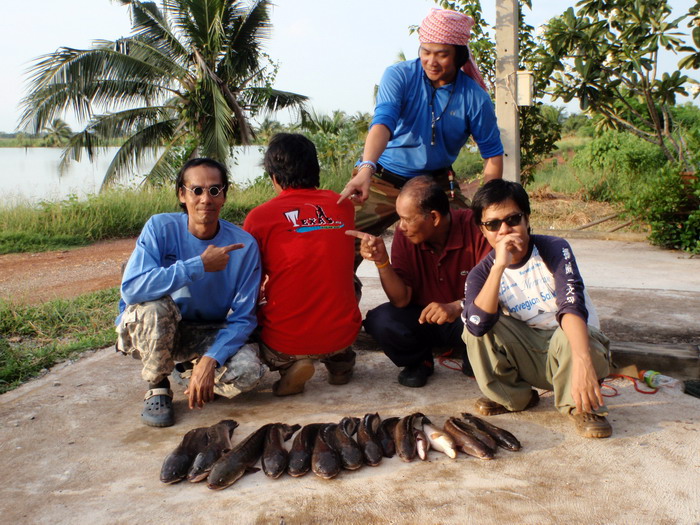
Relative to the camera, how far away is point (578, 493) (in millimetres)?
2607

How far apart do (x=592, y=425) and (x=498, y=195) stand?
125cm

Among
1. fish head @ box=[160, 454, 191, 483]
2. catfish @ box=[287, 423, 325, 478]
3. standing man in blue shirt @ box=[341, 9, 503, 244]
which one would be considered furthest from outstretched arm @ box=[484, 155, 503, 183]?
fish head @ box=[160, 454, 191, 483]

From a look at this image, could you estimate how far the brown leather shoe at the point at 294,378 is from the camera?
3.63m

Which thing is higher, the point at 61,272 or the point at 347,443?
the point at 61,272

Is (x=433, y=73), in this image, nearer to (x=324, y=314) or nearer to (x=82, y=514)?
(x=324, y=314)

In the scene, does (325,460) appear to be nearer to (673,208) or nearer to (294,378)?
(294,378)

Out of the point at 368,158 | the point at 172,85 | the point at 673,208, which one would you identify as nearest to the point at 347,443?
the point at 368,158

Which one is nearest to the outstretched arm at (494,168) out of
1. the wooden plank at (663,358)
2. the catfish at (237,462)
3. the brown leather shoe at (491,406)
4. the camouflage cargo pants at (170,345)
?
the wooden plank at (663,358)

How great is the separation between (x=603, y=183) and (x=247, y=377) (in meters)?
10.8

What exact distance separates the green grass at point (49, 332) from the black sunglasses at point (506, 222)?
3.15 metres

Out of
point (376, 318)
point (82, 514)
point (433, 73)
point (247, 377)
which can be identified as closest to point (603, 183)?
point (433, 73)

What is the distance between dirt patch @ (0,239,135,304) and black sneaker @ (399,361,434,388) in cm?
425

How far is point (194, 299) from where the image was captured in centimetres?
368

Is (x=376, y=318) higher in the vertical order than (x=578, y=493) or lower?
higher
